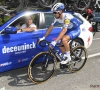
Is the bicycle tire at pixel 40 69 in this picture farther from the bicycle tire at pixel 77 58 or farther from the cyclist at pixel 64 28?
the bicycle tire at pixel 77 58

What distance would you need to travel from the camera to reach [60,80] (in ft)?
17.2

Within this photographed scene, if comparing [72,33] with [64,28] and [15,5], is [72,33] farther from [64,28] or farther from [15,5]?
[15,5]

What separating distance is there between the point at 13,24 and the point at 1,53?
0.98m

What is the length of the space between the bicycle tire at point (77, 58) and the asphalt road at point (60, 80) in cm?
13

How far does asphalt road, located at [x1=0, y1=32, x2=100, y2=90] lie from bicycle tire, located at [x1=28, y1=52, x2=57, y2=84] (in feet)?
0.42

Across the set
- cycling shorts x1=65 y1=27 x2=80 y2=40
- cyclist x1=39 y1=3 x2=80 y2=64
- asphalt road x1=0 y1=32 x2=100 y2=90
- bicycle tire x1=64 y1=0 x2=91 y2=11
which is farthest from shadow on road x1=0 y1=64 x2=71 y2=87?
bicycle tire x1=64 y1=0 x2=91 y2=11

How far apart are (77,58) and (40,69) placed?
1.08 m

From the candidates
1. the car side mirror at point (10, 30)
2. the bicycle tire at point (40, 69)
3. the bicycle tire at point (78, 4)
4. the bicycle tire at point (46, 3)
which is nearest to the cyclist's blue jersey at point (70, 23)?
the bicycle tire at point (40, 69)

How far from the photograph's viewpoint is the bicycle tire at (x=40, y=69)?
16.2 feet

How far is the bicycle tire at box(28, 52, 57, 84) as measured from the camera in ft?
16.2

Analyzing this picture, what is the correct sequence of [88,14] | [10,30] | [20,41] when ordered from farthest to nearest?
[88,14], [20,41], [10,30]

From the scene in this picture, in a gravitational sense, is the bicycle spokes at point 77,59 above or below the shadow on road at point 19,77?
above

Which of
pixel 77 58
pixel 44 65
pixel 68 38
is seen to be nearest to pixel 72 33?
pixel 68 38

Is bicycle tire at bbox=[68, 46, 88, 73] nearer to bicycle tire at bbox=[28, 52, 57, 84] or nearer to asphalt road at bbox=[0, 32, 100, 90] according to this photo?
asphalt road at bbox=[0, 32, 100, 90]
